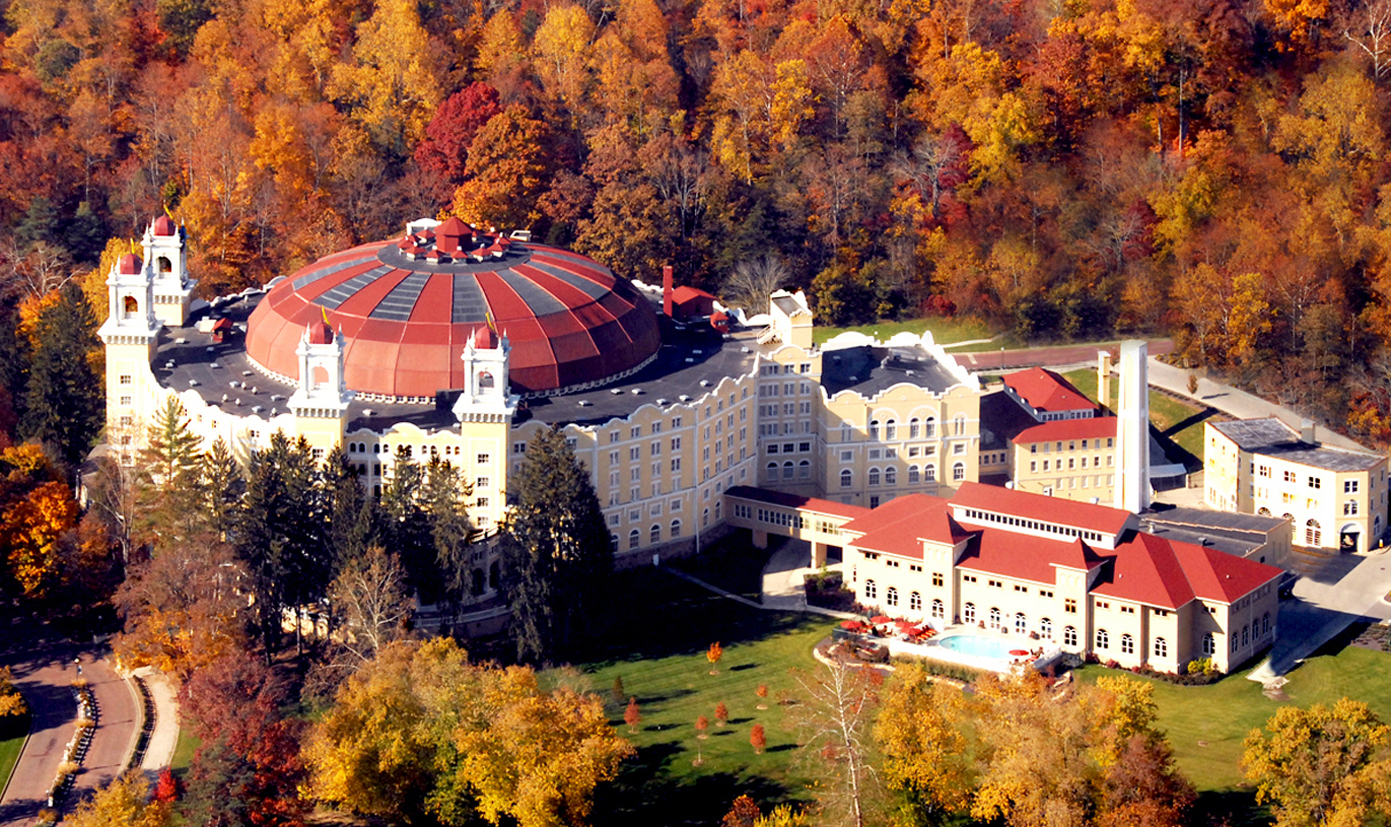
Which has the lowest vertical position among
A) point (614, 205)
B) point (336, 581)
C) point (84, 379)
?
point (336, 581)

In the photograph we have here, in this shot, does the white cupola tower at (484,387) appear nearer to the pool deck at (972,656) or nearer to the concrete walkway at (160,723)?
the concrete walkway at (160,723)

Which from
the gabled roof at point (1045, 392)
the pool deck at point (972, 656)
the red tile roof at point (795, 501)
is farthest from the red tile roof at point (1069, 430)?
the pool deck at point (972, 656)

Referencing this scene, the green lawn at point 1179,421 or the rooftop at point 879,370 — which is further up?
the rooftop at point 879,370

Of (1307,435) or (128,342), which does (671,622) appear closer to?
(128,342)

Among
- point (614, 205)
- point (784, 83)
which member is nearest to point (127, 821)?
point (614, 205)

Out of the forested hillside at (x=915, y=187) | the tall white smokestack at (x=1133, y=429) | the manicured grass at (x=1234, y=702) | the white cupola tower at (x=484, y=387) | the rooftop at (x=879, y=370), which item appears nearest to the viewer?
the manicured grass at (x=1234, y=702)

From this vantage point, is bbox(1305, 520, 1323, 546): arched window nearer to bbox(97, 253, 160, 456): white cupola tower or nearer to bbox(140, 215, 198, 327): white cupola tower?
bbox(97, 253, 160, 456): white cupola tower

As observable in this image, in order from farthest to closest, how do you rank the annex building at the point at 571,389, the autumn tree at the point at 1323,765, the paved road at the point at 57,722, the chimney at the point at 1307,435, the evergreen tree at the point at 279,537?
the chimney at the point at 1307,435 < the annex building at the point at 571,389 < the evergreen tree at the point at 279,537 < the paved road at the point at 57,722 < the autumn tree at the point at 1323,765

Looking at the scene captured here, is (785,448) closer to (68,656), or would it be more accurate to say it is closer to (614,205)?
(614,205)

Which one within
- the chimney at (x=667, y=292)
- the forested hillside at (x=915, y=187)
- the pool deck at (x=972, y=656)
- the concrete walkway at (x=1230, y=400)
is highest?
the forested hillside at (x=915, y=187)
